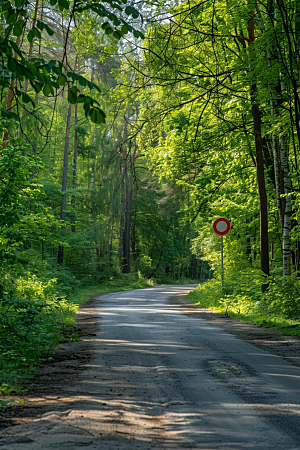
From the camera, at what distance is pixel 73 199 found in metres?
35.8

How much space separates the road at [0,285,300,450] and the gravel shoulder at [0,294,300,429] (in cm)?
17

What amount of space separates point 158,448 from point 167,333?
6253 mm

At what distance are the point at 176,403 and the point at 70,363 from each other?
256 centimetres

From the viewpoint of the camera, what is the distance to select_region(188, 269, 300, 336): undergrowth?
1112 cm

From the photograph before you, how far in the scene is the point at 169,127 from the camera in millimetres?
17703

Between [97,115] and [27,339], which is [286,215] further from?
[97,115]

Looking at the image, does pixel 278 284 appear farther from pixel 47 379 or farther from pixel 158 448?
pixel 158 448

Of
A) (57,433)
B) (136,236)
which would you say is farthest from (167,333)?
(136,236)

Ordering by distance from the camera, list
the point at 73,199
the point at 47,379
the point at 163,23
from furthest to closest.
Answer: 1. the point at 73,199
2. the point at 163,23
3. the point at 47,379

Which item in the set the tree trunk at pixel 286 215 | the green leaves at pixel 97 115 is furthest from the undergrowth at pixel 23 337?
the tree trunk at pixel 286 215

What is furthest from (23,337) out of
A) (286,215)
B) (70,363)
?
(286,215)

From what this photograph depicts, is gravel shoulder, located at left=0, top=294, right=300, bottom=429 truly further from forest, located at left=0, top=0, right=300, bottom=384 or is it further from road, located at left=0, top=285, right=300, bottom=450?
forest, located at left=0, top=0, right=300, bottom=384

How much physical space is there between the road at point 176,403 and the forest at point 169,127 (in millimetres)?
1682

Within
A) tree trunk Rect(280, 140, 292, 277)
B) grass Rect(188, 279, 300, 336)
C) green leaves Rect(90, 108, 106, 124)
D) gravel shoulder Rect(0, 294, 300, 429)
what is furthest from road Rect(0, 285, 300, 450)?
tree trunk Rect(280, 140, 292, 277)
